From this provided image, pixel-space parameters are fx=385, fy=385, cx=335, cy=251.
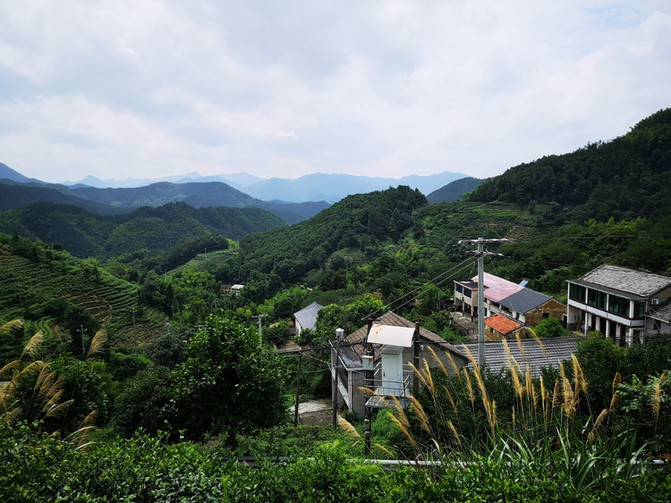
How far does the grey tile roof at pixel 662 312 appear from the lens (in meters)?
15.4

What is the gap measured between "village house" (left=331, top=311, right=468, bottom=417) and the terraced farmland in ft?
72.1

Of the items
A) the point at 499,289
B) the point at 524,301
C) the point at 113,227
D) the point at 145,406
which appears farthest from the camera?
the point at 113,227

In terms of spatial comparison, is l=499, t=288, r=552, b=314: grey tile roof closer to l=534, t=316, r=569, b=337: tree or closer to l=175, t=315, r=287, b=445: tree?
l=534, t=316, r=569, b=337: tree

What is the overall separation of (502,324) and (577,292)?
4.00 m

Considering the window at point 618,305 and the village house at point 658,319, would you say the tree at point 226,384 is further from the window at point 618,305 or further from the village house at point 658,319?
the window at point 618,305

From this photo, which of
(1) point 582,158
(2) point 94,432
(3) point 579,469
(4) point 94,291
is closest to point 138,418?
(2) point 94,432

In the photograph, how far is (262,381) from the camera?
6191 mm

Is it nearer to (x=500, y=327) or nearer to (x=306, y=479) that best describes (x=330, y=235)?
(x=500, y=327)

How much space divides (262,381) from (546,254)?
29.6m

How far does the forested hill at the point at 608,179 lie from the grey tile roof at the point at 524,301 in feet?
77.2

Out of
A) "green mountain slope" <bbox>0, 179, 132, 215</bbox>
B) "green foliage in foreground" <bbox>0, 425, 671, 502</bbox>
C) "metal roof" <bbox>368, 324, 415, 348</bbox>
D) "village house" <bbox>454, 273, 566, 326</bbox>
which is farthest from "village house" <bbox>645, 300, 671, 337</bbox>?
"green mountain slope" <bbox>0, 179, 132, 215</bbox>

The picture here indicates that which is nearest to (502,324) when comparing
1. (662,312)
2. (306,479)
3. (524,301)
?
(524,301)

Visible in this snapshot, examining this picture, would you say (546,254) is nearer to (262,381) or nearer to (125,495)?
(262,381)

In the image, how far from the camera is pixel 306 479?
276 centimetres
